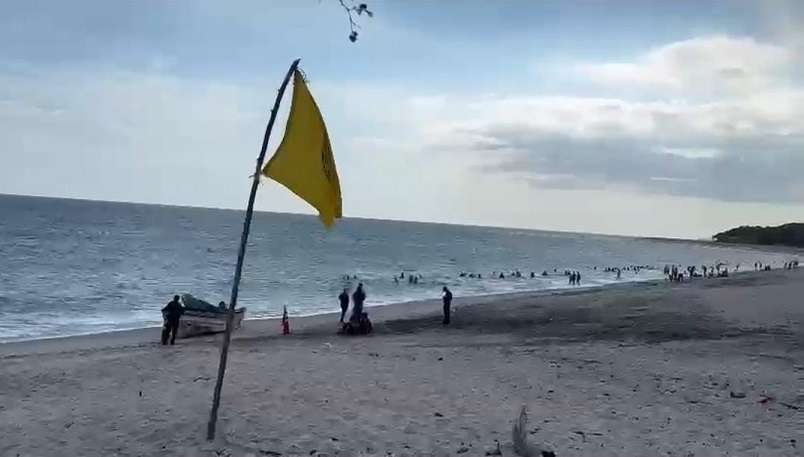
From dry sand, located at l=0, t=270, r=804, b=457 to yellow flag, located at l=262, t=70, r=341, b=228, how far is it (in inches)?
115

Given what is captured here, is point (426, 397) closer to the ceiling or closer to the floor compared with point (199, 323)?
closer to the ceiling

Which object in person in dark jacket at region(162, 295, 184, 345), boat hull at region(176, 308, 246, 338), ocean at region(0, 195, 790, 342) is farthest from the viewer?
ocean at region(0, 195, 790, 342)

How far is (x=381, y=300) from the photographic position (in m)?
43.2

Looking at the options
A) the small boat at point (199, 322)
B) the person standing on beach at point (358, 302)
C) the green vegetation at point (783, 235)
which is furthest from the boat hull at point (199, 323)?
the green vegetation at point (783, 235)

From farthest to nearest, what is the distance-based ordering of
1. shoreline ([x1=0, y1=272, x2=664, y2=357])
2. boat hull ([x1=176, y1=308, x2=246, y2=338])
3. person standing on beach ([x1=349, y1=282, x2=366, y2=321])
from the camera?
boat hull ([x1=176, y1=308, x2=246, y2=338]) → person standing on beach ([x1=349, y1=282, x2=366, y2=321]) → shoreline ([x1=0, y1=272, x2=664, y2=357])

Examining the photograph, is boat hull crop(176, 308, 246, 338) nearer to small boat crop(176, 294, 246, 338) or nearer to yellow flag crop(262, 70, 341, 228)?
small boat crop(176, 294, 246, 338)

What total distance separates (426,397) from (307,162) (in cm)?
507

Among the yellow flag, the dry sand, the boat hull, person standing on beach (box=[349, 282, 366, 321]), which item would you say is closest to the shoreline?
the boat hull

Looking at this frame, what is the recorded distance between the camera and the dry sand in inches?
349

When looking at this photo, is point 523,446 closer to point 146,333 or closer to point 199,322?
point 199,322

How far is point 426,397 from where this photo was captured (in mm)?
11289

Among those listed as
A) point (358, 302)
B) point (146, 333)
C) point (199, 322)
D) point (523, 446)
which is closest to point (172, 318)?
point (199, 322)

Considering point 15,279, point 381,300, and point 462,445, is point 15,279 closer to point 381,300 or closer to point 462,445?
point 381,300

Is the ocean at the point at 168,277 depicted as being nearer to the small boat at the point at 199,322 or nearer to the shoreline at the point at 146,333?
the shoreline at the point at 146,333
